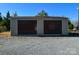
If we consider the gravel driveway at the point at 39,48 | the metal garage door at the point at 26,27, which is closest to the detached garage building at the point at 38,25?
the metal garage door at the point at 26,27

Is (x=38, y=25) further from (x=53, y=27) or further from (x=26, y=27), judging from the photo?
(x=53, y=27)

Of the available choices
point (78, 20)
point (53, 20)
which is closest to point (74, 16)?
point (78, 20)

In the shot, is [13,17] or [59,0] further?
[13,17]

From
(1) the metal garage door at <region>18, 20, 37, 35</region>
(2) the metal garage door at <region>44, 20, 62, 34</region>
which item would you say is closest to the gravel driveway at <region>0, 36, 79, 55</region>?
(1) the metal garage door at <region>18, 20, 37, 35</region>

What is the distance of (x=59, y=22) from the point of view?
21.0m

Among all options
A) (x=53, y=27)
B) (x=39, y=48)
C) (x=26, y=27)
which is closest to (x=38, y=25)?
(x=26, y=27)

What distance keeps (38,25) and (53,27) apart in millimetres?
1571

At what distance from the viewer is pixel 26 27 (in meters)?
20.5

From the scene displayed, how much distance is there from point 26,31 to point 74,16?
300 inches

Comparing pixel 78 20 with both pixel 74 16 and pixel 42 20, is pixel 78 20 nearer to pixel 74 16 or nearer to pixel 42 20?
pixel 74 16

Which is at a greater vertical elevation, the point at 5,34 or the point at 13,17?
the point at 13,17

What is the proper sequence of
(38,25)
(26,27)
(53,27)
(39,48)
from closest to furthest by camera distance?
(39,48), (26,27), (38,25), (53,27)

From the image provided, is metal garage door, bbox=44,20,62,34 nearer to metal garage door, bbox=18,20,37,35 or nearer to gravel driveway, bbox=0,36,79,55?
metal garage door, bbox=18,20,37,35

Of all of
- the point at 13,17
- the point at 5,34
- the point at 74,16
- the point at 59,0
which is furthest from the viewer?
the point at 13,17
